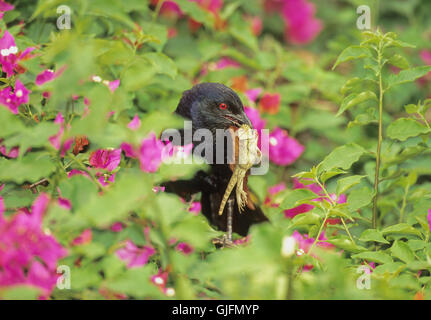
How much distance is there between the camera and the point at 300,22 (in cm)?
383

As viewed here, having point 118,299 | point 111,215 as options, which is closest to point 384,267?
point 118,299

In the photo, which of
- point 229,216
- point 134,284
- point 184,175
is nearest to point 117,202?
point 134,284

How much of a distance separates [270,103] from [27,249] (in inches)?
70.4

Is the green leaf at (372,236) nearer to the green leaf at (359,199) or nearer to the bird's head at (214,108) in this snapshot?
the green leaf at (359,199)

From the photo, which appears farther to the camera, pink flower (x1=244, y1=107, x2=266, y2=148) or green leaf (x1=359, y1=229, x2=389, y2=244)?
pink flower (x1=244, y1=107, x2=266, y2=148)

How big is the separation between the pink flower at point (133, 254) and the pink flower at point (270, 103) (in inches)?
60.1

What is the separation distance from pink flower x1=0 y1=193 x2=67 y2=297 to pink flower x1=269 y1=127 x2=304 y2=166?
1.54 m

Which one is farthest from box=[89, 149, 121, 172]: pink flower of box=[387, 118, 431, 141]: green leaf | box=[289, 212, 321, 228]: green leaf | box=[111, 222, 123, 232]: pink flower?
box=[387, 118, 431, 141]: green leaf

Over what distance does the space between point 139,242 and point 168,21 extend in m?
2.39

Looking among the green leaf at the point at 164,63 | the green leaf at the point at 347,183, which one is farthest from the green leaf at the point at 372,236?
the green leaf at the point at 164,63

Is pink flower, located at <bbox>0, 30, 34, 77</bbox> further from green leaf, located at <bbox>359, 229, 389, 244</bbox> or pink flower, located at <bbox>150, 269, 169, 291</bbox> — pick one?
green leaf, located at <bbox>359, 229, 389, 244</bbox>

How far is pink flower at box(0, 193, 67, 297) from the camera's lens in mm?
1055

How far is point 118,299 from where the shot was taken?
1.23 metres

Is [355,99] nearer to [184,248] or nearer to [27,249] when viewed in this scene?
[184,248]
